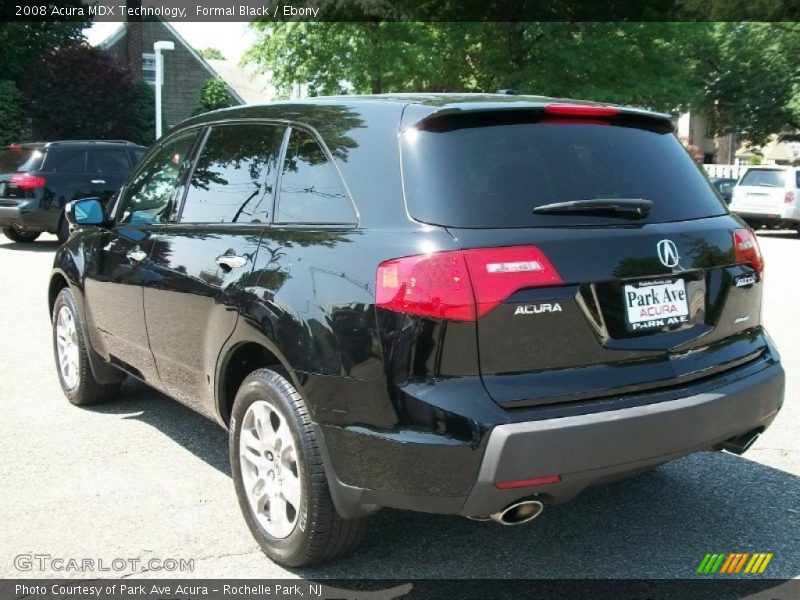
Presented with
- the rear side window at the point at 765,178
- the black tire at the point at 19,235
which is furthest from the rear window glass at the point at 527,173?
the rear side window at the point at 765,178

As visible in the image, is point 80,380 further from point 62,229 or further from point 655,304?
point 62,229

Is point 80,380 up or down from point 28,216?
down

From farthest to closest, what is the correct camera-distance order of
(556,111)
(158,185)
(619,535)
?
(158,185) < (619,535) < (556,111)

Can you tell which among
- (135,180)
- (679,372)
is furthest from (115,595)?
(135,180)

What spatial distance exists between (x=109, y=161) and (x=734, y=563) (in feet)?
46.5

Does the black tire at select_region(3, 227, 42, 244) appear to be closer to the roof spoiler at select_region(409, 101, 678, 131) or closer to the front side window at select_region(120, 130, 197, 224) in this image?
the front side window at select_region(120, 130, 197, 224)

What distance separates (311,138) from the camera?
3.61 meters

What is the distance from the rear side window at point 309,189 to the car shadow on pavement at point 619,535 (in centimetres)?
136

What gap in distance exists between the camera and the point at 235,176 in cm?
406

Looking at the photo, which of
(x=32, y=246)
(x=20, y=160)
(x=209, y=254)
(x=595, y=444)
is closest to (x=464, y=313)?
(x=595, y=444)

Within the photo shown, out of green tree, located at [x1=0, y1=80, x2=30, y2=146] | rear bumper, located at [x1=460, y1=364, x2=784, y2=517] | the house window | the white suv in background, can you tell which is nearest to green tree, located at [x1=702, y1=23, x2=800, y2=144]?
the white suv in background

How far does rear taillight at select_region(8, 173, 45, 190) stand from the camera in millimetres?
15164

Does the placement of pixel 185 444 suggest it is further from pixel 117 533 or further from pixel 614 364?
pixel 614 364

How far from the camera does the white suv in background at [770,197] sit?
2062 cm
